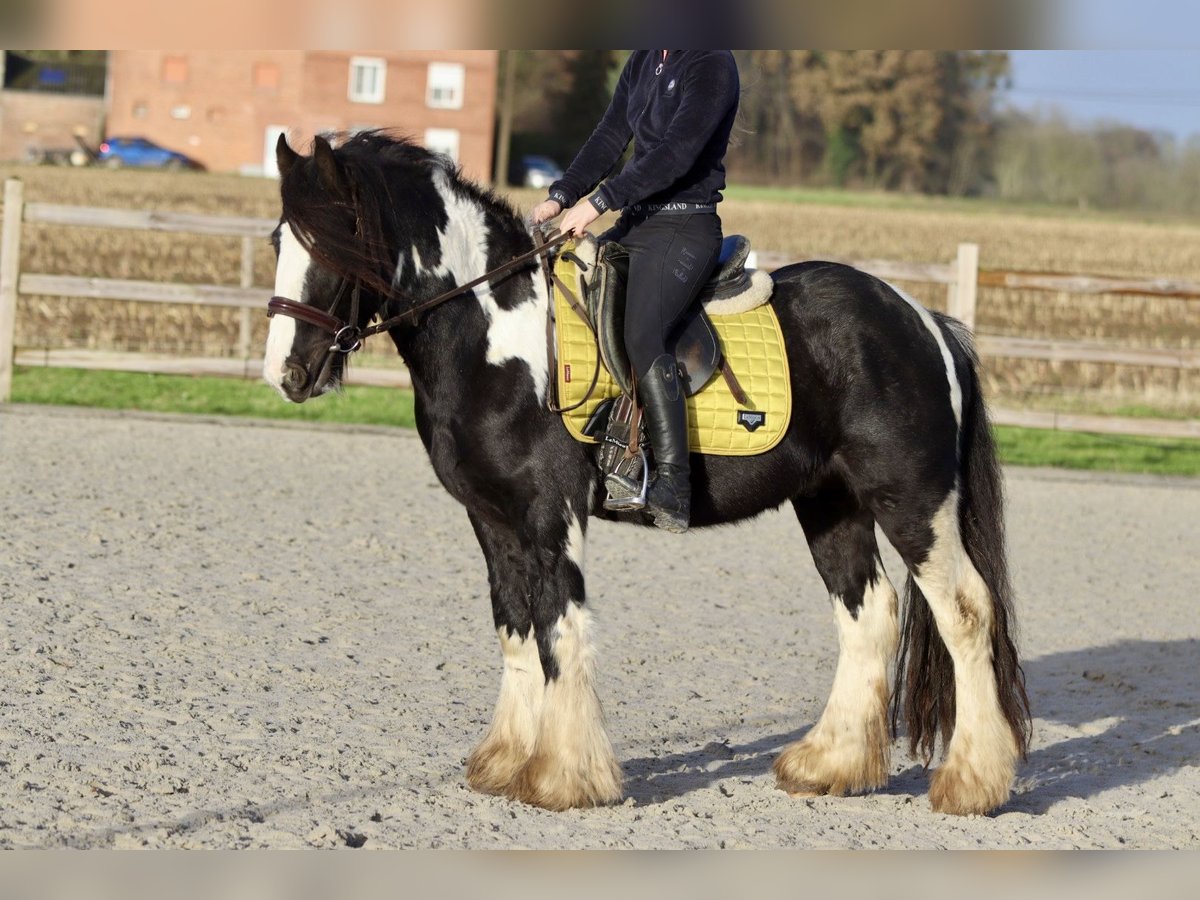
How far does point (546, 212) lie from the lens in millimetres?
4992

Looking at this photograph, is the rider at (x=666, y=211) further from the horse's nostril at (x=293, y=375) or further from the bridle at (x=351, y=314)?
the horse's nostril at (x=293, y=375)

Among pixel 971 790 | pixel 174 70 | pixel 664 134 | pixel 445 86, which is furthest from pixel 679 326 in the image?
pixel 174 70

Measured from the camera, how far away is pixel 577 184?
5164 mm

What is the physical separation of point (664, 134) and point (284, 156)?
4.09 feet

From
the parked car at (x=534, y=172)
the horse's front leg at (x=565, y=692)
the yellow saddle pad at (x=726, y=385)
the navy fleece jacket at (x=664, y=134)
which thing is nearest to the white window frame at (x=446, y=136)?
the parked car at (x=534, y=172)

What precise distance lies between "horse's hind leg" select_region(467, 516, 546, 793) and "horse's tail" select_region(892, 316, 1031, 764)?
1411mm

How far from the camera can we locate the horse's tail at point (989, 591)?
534 cm

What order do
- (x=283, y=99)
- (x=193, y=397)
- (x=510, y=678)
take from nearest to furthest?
(x=510, y=678)
(x=193, y=397)
(x=283, y=99)

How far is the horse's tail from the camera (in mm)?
5336

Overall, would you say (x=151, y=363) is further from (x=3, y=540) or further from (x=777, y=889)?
(x=777, y=889)

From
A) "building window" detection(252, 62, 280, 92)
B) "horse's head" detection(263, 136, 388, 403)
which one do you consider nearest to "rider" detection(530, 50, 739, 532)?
"horse's head" detection(263, 136, 388, 403)

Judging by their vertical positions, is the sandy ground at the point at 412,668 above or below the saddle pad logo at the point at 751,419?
below

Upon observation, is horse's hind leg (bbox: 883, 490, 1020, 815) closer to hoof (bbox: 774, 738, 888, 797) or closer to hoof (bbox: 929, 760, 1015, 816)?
hoof (bbox: 929, 760, 1015, 816)

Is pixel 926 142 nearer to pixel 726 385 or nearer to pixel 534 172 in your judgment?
pixel 534 172
